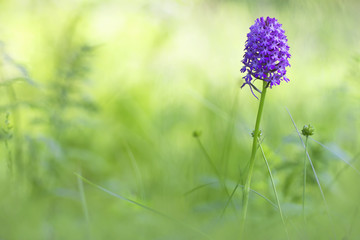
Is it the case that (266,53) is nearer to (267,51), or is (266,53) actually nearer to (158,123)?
(267,51)

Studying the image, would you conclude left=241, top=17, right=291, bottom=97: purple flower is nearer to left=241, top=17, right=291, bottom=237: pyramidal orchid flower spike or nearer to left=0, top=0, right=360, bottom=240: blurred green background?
left=241, top=17, right=291, bottom=237: pyramidal orchid flower spike

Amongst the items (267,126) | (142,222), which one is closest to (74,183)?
(142,222)

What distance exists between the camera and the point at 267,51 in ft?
3.16

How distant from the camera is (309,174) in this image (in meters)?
1.57

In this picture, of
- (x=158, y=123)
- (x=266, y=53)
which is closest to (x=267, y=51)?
(x=266, y=53)

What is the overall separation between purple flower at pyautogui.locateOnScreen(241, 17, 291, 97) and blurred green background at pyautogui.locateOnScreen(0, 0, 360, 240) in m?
0.33

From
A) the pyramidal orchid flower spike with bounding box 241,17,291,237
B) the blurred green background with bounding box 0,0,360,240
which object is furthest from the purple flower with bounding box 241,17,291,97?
the blurred green background with bounding box 0,0,360,240

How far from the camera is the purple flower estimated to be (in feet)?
3.17

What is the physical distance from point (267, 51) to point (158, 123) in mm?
1390

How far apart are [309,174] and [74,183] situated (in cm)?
111

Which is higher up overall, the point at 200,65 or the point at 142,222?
the point at 200,65

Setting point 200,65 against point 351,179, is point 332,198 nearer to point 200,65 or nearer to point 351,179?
point 351,179

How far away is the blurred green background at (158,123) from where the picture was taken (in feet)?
4.43

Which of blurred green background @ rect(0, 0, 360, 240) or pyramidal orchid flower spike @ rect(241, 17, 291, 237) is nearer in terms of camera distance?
pyramidal orchid flower spike @ rect(241, 17, 291, 237)
